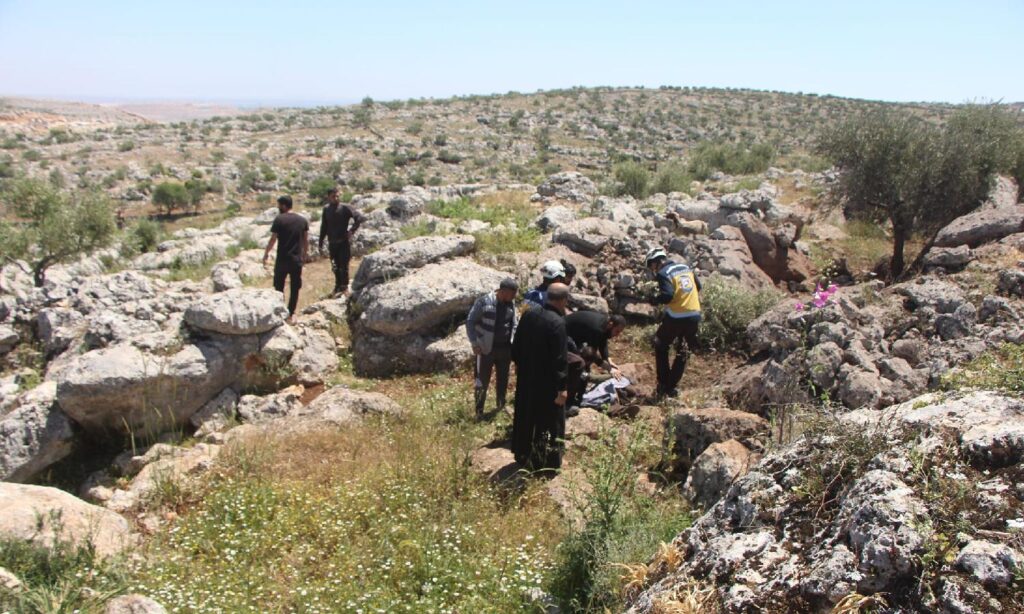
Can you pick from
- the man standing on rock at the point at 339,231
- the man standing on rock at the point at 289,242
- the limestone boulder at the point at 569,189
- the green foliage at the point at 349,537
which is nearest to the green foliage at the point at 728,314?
the green foliage at the point at 349,537

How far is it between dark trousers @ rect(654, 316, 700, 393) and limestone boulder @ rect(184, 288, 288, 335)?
4783 mm

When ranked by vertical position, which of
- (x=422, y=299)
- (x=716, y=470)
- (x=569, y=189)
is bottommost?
(x=716, y=470)

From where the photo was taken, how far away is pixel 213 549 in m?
4.40

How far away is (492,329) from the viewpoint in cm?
664

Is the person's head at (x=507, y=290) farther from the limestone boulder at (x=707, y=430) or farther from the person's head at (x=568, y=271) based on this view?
the limestone boulder at (x=707, y=430)

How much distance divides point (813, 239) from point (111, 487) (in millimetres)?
13047

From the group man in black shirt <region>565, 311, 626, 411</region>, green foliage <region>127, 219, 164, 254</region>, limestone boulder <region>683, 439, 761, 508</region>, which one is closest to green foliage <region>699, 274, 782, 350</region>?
man in black shirt <region>565, 311, 626, 411</region>

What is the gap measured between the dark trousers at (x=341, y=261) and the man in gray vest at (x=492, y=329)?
423cm

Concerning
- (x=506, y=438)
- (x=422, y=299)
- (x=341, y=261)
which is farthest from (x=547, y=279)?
(x=341, y=261)

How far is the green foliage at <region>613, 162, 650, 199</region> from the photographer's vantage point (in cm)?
2052

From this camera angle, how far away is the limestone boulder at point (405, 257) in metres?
Answer: 9.41

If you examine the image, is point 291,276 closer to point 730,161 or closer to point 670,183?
point 670,183

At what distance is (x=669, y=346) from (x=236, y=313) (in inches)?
204

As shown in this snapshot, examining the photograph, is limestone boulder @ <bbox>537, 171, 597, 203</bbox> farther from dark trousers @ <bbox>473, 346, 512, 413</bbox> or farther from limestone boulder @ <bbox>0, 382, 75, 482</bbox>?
limestone boulder @ <bbox>0, 382, 75, 482</bbox>
